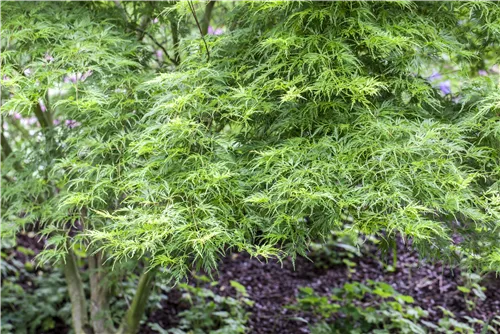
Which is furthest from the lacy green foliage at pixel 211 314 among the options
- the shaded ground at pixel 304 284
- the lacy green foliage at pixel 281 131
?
the lacy green foliage at pixel 281 131

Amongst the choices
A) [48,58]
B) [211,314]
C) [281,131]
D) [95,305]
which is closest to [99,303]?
[95,305]

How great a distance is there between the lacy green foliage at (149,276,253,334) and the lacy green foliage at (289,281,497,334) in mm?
324

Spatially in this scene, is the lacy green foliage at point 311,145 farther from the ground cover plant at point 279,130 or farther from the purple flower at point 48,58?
the purple flower at point 48,58

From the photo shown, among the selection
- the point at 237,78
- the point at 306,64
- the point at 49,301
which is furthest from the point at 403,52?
the point at 49,301

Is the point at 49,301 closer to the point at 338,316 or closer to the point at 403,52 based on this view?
the point at 338,316

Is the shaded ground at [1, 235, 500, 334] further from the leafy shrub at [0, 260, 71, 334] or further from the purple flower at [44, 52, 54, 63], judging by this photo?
the purple flower at [44, 52, 54, 63]

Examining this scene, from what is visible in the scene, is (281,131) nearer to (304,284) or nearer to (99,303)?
(99,303)

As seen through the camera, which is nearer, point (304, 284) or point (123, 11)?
point (123, 11)

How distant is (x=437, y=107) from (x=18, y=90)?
4.01 feet

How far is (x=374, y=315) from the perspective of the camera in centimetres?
296

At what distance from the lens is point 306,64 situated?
1.49 m

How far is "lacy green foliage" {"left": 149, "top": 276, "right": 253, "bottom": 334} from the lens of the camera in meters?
2.98

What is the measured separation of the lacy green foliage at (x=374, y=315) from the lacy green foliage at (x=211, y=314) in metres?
0.32

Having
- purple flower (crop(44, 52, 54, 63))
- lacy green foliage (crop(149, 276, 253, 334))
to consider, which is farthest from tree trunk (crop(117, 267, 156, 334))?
purple flower (crop(44, 52, 54, 63))
